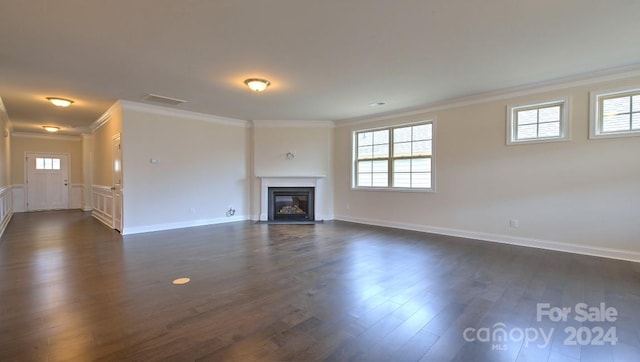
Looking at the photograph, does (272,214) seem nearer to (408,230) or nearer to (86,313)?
(408,230)

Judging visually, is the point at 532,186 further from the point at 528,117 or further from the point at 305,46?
the point at 305,46

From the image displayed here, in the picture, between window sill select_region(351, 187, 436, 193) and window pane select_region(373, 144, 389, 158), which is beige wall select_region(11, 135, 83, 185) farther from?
window pane select_region(373, 144, 389, 158)

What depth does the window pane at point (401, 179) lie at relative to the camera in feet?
21.2

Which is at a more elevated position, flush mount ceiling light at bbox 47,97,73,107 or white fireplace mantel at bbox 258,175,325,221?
flush mount ceiling light at bbox 47,97,73,107

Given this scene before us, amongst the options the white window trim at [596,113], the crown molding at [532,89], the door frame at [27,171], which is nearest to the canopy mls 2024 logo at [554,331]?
the white window trim at [596,113]

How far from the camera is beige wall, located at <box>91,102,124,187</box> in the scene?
600 cm

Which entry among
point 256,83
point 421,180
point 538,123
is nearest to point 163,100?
point 256,83

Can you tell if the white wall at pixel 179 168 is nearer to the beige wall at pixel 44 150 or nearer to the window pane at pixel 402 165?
the window pane at pixel 402 165

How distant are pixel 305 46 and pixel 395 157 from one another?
400 cm

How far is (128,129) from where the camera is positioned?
577 centimetres

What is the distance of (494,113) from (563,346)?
162 inches

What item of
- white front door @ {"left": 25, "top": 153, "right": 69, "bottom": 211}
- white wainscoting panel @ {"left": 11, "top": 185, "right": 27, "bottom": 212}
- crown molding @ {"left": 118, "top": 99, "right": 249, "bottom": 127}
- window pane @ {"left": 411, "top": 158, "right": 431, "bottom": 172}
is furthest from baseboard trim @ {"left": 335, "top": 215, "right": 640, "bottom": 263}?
white wainscoting panel @ {"left": 11, "top": 185, "right": 27, "bottom": 212}

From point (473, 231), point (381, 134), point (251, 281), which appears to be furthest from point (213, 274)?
point (381, 134)

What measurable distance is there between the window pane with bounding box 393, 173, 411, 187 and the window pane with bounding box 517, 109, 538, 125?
225cm
